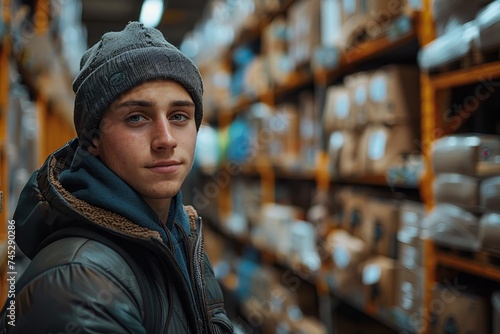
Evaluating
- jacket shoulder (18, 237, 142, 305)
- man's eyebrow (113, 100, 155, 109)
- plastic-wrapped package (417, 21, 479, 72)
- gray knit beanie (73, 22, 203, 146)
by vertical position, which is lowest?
jacket shoulder (18, 237, 142, 305)

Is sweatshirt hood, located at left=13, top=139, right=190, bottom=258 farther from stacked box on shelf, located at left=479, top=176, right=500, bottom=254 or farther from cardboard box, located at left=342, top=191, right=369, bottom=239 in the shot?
cardboard box, located at left=342, top=191, right=369, bottom=239

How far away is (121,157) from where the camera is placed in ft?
3.27

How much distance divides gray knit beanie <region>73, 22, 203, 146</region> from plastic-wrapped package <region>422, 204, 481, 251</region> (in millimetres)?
1192

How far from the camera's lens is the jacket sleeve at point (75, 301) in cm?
83

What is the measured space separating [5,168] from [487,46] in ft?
5.49

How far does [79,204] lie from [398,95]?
1794mm

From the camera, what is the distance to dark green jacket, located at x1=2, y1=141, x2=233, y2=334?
33.5 inches

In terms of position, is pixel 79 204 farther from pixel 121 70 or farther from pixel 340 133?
pixel 340 133

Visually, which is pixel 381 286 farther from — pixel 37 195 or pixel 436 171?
pixel 37 195

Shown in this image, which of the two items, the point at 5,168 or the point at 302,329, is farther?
the point at 302,329

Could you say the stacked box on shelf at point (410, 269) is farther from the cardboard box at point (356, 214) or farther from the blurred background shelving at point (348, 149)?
the cardboard box at point (356, 214)

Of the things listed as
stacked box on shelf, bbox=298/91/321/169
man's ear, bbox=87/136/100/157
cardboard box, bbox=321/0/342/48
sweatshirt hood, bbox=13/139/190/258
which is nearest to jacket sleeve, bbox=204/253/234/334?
sweatshirt hood, bbox=13/139/190/258

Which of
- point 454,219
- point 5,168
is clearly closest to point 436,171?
point 454,219

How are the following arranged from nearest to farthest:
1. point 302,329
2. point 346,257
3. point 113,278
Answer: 1. point 113,278
2. point 346,257
3. point 302,329
